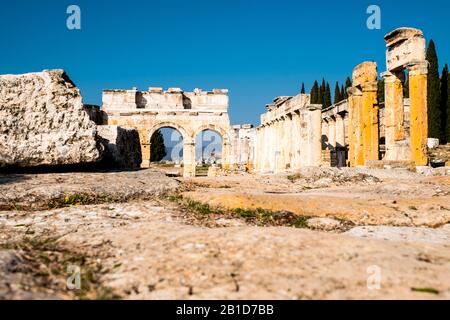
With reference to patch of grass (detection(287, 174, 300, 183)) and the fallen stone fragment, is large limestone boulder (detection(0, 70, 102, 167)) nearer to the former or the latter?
the fallen stone fragment

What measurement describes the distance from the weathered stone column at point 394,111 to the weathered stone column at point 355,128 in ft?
4.68

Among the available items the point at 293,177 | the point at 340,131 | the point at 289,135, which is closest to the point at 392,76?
the point at 289,135

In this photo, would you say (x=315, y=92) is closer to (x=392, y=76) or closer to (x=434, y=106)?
(x=434, y=106)

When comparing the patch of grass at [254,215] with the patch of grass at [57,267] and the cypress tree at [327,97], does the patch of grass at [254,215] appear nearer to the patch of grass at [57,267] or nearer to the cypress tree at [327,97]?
the patch of grass at [57,267]

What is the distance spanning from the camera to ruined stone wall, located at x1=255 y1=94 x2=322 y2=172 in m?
17.9

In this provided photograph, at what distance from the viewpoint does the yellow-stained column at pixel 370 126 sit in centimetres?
1574

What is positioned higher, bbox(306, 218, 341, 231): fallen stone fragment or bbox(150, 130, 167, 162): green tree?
bbox(150, 130, 167, 162): green tree

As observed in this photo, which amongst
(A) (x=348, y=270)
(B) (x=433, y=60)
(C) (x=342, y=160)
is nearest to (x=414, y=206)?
(A) (x=348, y=270)

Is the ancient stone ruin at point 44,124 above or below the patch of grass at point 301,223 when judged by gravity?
above

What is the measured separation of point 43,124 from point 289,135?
17.1 m

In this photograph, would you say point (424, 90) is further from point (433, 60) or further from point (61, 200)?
point (433, 60)

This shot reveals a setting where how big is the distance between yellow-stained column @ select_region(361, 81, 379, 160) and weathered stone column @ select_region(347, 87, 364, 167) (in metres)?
0.28

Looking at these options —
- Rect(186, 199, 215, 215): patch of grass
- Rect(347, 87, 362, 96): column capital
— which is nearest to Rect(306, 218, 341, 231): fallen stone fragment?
Rect(186, 199, 215, 215): patch of grass

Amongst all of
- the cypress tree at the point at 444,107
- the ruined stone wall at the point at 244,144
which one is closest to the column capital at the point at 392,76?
the ruined stone wall at the point at 244,144
